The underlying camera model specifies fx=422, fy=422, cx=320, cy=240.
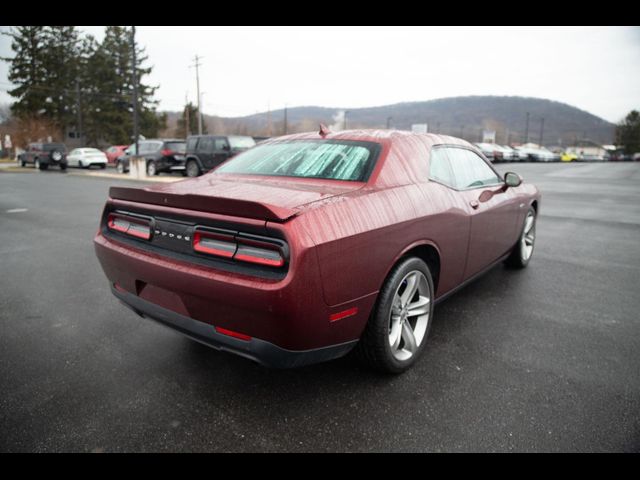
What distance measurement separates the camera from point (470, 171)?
3473 millimetres

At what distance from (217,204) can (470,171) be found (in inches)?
90.4

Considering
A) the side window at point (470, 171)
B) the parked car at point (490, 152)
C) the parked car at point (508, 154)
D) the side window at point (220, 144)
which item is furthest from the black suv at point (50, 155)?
the parked car at point (508, 154)

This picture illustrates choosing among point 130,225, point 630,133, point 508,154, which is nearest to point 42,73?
point 508,154

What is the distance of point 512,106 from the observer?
647ft

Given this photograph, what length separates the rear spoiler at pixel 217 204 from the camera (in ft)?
6.15

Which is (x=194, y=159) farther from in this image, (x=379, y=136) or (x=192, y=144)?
(x=379, y=136)

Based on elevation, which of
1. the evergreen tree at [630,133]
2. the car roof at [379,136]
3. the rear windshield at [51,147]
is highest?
the evergreen tree at [630,133]

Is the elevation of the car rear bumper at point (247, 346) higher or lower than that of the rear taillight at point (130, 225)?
lower

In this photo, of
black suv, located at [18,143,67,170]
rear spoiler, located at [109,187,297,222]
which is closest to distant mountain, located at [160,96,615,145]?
black suv, located at [18,143,67,170]

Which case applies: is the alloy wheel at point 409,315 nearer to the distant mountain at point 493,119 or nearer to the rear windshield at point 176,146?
the rear windshield at point 176,146

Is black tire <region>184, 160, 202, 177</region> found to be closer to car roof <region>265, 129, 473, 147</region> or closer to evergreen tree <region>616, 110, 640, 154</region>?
car roof <region>265, 129, 473, 147</region>

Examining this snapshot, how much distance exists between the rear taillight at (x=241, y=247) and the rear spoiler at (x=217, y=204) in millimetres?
103

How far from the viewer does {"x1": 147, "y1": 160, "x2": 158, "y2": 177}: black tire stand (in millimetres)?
18642

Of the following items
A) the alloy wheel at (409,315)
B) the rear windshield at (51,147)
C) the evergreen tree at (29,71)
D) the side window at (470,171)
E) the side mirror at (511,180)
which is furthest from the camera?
the evergreen tree at (29,71)
